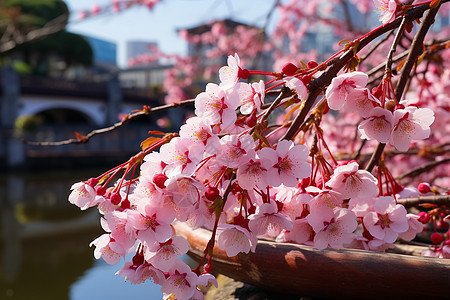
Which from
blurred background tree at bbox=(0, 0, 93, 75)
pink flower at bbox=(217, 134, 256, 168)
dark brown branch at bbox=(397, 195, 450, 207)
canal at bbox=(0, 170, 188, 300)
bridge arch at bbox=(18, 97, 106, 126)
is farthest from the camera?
blurred background tree at bbox=(0, 0, 93, 75)

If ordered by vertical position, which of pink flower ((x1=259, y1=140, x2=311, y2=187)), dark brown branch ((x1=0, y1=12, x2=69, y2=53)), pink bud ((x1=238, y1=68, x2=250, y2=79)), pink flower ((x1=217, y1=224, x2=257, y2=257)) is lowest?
pink flower ((x1=217, y1=224, x2=257, y2=257))

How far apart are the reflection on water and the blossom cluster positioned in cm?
79

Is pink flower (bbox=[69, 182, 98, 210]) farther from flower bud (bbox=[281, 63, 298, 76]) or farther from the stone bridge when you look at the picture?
the stone bridge

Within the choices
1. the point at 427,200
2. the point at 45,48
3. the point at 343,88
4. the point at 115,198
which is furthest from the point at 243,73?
the point at 45,48

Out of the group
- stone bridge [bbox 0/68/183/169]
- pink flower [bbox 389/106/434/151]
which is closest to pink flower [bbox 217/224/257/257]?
pink flower [bbox 389/106/434/151]

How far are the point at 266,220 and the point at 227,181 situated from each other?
0.07 meters

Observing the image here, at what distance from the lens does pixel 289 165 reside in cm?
50

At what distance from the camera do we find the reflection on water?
5.82 feet

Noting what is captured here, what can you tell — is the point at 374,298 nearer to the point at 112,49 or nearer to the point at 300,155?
the point at 300,155

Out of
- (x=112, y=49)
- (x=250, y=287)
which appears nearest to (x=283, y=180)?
(x=250, y=287)

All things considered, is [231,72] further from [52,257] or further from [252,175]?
[52,257]

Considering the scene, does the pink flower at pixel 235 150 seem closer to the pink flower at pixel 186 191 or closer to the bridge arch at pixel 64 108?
the pink flower at pixel 186 191

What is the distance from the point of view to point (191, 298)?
532mm

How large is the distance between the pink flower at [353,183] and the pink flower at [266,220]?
0.24ft
